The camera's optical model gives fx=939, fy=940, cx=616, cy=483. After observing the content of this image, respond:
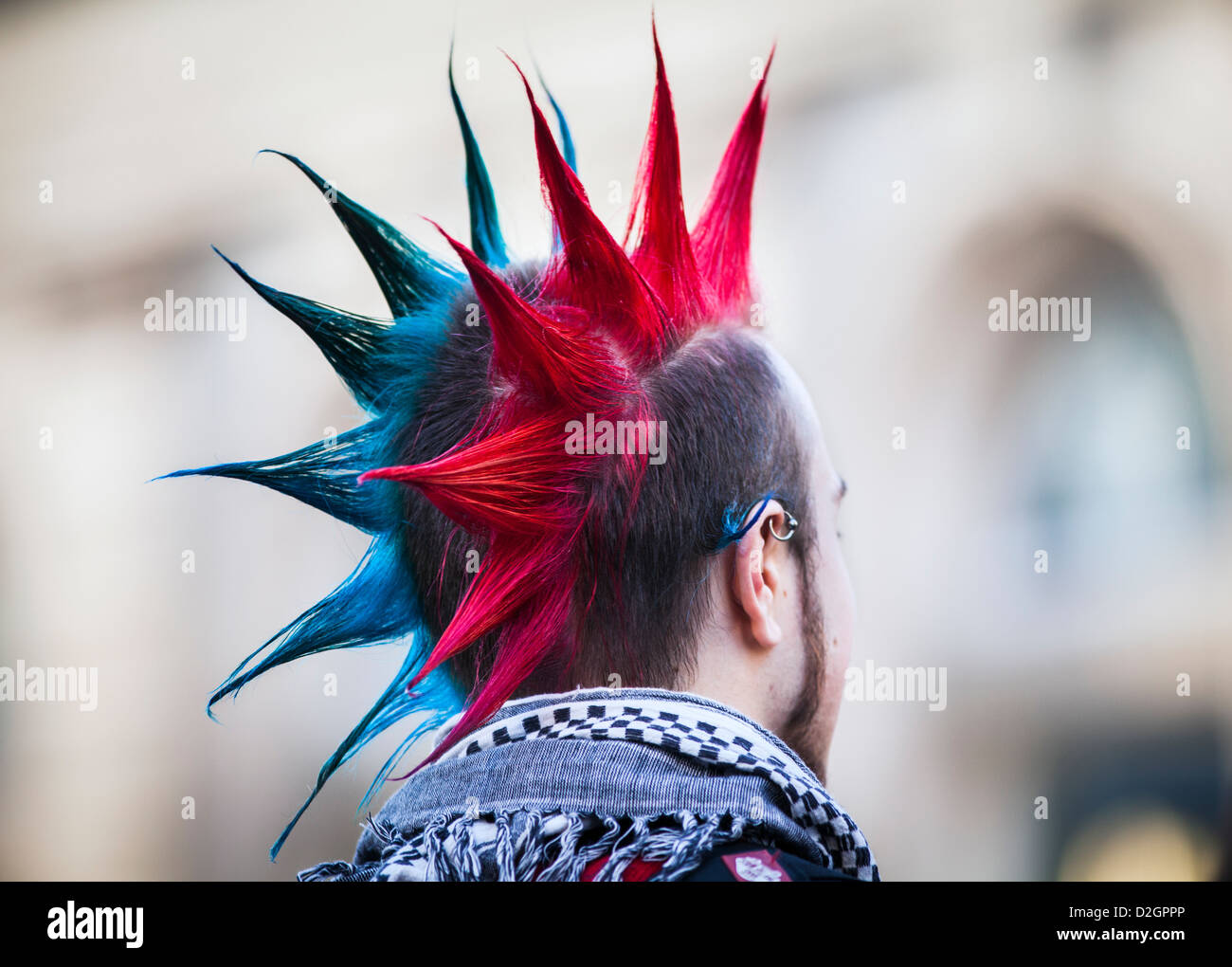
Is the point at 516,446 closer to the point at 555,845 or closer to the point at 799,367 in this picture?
the point at 555,845

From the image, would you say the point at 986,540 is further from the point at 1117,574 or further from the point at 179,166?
the point at 179,166

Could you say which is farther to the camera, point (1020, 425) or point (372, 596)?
point (1020, 425)

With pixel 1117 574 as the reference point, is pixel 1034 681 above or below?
below

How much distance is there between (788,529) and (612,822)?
35cm

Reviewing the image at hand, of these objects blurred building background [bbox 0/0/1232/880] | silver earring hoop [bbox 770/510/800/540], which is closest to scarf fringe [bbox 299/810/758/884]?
→ silver earring hoop [bbox 770/510/800/540]

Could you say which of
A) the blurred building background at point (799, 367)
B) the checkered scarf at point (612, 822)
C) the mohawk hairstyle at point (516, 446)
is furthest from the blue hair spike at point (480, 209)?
the checkered scarf at point (612, 822)

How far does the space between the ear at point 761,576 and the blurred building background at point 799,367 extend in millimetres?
712

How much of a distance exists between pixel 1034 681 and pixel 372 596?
1162mm

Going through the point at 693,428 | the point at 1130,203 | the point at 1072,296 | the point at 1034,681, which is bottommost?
the point at 1034,681

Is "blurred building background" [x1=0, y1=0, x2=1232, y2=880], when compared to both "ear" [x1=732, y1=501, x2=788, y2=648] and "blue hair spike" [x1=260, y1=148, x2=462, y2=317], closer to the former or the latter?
"blue hair spike" [x1=260, y1=148, x2=462, y2=317]

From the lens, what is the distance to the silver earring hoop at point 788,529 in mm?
970

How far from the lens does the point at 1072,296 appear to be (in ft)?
5.36

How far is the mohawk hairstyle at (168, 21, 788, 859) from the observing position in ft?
3.08
